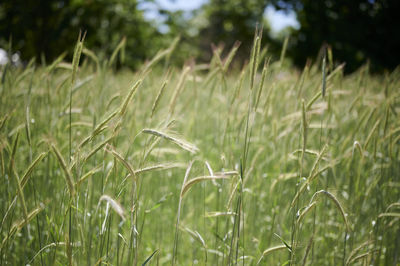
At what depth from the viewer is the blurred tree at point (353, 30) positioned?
8.57m

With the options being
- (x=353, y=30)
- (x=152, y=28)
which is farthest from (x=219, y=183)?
(x=152, y=28)

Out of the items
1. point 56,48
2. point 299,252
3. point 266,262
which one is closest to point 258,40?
point 266,262

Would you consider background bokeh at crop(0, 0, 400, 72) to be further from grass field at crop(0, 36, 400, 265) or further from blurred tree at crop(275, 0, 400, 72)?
grass field at crop(0, 36, 400, 265)

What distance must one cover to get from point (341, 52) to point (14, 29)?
31.4 feet

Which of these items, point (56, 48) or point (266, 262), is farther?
point (56, 48)

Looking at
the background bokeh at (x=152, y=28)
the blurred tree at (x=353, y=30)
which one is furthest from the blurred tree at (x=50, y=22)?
the blurred tree at (x=353, y=30)

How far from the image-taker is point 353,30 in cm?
890

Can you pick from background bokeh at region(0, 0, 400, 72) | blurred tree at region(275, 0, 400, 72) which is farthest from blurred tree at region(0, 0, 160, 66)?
blurred tree at region(275, 0, 400, 72)

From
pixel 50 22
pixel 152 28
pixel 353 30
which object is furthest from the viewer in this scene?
pixel 152 28

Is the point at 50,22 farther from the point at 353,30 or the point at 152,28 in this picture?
Result: the point at 353,30

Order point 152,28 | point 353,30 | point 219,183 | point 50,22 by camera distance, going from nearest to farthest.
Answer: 1. point 219,183
2. point 50,22
3. point 353,30
4. point 152,28

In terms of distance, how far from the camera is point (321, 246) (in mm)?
1271

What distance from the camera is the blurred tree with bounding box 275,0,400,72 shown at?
8.57 metres

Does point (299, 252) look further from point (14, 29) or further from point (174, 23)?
point (174, 23)
